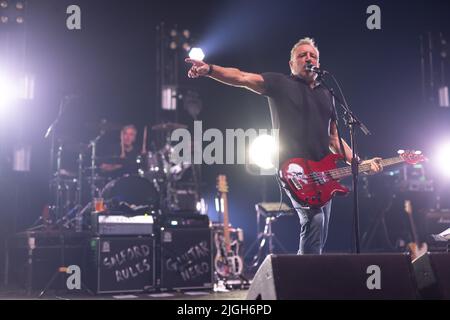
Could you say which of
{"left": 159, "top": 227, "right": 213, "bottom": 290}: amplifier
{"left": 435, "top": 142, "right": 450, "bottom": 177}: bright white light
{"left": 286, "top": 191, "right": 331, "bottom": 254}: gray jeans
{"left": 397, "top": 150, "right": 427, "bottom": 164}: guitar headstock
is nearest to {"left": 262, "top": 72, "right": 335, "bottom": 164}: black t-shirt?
{"left": 286, "top": 191, "right": 331, "bottom": 254}: gray jeans

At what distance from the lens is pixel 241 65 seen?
9977mm

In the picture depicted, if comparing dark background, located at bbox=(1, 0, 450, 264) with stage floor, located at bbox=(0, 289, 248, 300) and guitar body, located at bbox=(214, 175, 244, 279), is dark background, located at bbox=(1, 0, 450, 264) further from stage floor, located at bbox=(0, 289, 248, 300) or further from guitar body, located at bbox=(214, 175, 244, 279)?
stage floor, located at bbox=(0, 289, 248, 300)

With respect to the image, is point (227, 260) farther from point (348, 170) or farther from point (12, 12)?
point (12, 12)

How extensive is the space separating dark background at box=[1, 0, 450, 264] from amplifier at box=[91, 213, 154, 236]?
2.87m

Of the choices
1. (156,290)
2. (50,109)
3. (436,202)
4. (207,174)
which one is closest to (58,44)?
(50,109)

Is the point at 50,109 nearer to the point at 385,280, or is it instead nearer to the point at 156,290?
the point at 156,290

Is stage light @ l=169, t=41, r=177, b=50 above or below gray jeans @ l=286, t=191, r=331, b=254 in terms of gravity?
above

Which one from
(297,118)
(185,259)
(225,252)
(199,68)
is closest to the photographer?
(199,68)

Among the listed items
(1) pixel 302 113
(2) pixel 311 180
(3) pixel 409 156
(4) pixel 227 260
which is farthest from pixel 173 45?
(2) pixel 311 180

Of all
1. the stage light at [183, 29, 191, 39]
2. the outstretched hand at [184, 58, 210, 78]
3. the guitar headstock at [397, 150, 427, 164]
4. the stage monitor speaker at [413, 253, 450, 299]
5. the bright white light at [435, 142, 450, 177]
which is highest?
the stage light at [183, 29, 191, 39]

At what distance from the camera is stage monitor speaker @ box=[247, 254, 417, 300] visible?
115 inches

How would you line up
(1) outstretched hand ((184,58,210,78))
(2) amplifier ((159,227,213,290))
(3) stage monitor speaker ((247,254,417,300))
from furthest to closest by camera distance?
(2) amplifier ((159,227,213,290)) < (1) outstretched hand ((184,58,210,78)) < (3) stage monitor speaker ((247,254,417,300))

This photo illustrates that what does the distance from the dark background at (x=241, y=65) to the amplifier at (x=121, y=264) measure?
303 centimetres

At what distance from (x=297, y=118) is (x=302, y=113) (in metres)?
0.06
